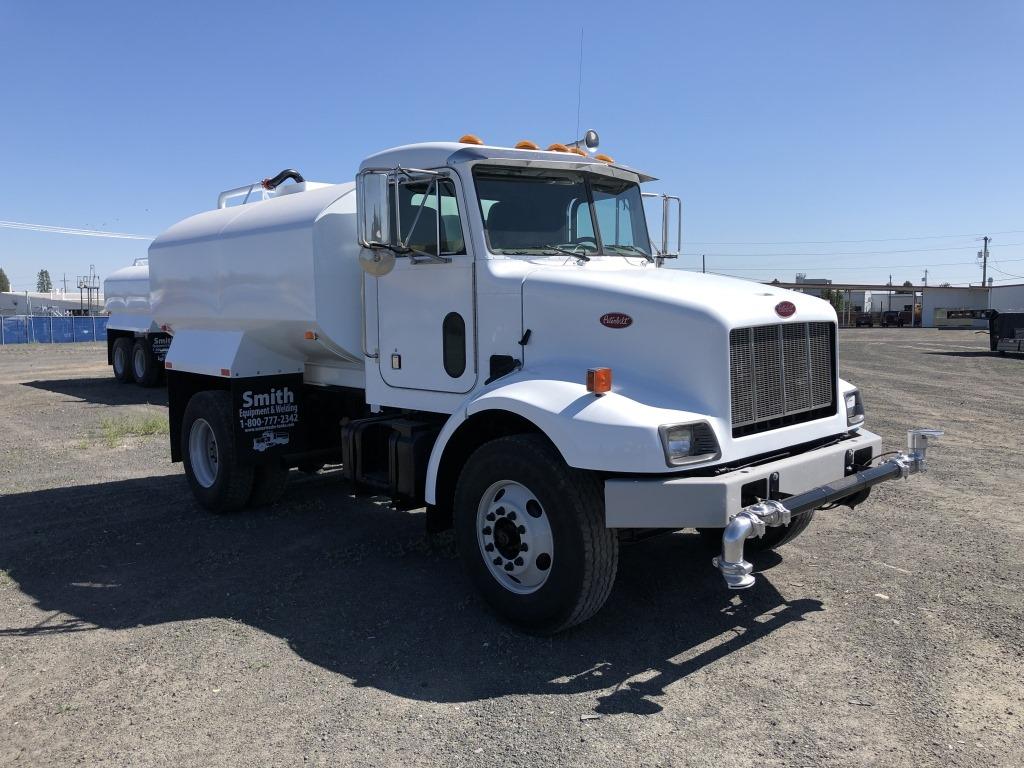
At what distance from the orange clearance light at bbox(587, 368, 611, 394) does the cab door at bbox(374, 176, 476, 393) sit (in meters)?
1.23

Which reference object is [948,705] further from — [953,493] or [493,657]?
[953,493]

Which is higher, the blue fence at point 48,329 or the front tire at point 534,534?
the blue fence at point 48,329

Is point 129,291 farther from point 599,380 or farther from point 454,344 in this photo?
point 599,380

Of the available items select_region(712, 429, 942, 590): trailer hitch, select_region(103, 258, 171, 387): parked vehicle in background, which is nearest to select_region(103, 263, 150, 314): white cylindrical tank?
select_region(103, 258, 171, 387): parked vehicle in background

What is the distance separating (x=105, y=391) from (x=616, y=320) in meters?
18.2

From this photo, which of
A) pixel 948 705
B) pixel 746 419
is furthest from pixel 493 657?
pixel 948 705

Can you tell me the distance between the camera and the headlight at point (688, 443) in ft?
13.4

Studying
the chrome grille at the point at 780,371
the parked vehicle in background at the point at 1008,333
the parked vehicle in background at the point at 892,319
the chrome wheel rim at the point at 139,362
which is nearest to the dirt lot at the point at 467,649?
the chrome grille at the point at 780,371

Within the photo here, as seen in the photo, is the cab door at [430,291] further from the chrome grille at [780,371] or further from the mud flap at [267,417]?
the mud flap at [267,417]

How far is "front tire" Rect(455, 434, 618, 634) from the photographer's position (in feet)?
14.1

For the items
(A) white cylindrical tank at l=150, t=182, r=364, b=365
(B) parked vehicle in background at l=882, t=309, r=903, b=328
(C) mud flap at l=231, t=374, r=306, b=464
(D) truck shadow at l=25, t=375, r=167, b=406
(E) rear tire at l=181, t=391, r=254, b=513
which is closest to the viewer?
(A) white cylindrical tank at l=150, t=182, r=364, b=365

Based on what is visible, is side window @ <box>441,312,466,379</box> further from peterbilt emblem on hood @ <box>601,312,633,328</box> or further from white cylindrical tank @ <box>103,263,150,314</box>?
white cylindrical tank @ <box>103,263,150,314</box>

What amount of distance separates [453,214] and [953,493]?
18.7 ft

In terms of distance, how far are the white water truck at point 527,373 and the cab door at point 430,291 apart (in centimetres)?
2
